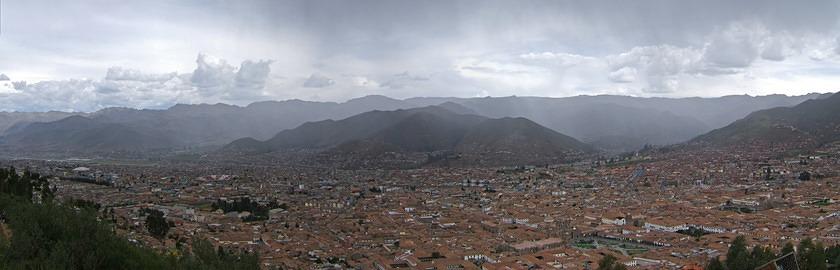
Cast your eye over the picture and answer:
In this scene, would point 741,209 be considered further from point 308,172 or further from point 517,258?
point 308,172

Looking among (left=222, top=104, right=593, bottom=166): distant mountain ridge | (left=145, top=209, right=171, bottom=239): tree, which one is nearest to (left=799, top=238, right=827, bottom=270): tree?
(left=145, top=209, right=171, bottom=239): tree

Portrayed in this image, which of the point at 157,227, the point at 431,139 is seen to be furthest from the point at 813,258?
the point at 431,139

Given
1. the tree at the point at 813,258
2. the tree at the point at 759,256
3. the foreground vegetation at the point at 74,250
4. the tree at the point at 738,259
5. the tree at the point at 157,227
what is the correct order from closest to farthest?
the foreground vegetation at the point at 74,250, the tree at the point at 759,256, the tree at the point at 813,258, the tree at the point at 738,259, the tree at the point at 157,227

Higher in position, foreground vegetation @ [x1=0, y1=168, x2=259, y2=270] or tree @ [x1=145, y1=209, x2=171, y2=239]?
foreground vegetation @ [x1=0, y1=168, x2=259, y2=270]

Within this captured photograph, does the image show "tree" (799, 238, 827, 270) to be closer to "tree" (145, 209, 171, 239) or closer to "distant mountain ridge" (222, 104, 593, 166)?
"tree" (145, 209, 171, 239)

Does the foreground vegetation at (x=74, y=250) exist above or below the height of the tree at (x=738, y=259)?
above

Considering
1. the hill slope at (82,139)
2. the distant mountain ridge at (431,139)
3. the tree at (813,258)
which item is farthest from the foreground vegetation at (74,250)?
the hill slope at (82,139)

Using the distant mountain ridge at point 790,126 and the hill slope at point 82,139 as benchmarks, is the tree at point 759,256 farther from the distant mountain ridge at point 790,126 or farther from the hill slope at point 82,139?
the hill slope at point 82,139

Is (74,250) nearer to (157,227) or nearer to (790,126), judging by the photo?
(157,227)

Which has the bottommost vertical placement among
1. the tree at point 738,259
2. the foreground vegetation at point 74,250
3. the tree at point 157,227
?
the tree at point 157,227

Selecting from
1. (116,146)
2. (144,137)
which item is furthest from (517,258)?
(144,137)

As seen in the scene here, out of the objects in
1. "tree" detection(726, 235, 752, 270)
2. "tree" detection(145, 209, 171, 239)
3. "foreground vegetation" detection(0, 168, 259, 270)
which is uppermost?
"foreground vegetation" detection(0, 168, 259, 270)

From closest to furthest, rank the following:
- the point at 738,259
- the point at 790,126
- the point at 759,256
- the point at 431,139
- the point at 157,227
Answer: the point at 759,256 → the point at 738,259 → the point at 157,227 → the point at 790,126 → the point at 431,139
